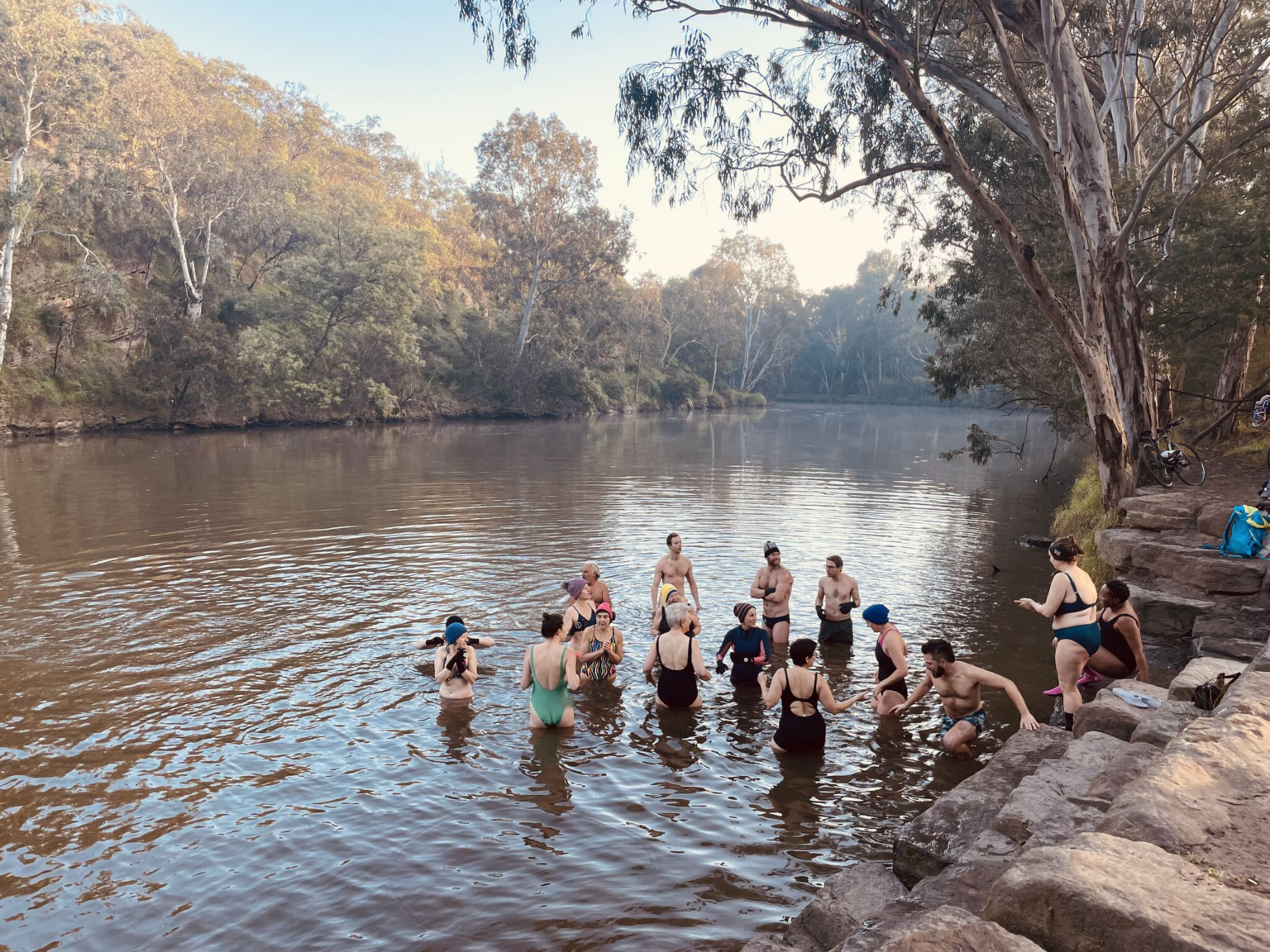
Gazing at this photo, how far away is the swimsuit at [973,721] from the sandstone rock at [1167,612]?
3715 millimetres

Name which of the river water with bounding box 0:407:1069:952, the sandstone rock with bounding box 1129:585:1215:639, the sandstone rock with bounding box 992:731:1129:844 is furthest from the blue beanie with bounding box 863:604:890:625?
the sandstone rock with bounding box 1129:585:1215:639

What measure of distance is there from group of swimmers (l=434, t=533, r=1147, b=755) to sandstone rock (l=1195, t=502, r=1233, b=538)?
15.0 feet

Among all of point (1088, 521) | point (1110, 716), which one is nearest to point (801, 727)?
point (1110, 716)

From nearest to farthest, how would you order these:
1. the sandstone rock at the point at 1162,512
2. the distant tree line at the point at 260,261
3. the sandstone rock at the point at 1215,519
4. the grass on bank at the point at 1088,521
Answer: the sandstone rock at the point at 1215,519 → the sandstone rock at the point at 1162,512 → the grass on bank at the point at 1088,521 → the distant tree line at the point at 260,261

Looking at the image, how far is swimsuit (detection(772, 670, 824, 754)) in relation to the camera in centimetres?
809

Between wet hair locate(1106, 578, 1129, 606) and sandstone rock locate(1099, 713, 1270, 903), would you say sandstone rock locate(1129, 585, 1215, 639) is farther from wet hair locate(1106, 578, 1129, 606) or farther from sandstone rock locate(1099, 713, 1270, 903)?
sandstone rock locate(1099, 713, 1270, 903)

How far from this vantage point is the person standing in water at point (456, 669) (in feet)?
30.7

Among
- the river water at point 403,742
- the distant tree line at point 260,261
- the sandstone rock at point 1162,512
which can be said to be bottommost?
the river water at point 403,742

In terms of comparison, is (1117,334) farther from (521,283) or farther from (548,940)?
(521,283)

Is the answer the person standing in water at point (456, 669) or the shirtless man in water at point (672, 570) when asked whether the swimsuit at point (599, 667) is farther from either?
the shirtless man in water at point (672, 570)

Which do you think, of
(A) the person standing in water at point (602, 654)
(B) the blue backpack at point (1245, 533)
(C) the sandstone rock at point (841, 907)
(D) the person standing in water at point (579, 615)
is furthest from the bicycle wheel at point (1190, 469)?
(C) the sandstone rock at point (841, 907)

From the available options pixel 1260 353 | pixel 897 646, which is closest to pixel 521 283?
pixel 1260 353

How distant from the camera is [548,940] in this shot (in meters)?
5.45

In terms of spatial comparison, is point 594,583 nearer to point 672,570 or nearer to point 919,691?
point 672,570
